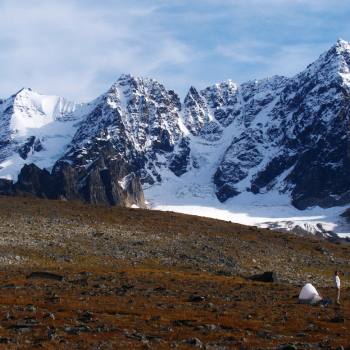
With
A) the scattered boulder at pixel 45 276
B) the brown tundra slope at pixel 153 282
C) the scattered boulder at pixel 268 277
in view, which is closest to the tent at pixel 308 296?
the brown tundra slope at pixel 153 282

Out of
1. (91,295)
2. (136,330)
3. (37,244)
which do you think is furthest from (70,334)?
(37,244)

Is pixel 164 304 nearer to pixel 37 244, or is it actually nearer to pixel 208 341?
pixel 208 341

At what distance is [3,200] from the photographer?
96.4 metres

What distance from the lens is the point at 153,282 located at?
55062 mm

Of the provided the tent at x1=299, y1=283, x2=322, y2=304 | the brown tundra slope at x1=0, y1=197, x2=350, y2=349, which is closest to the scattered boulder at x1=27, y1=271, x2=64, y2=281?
the brown tundra slope at x1=0, y1=197, x2=350, y2=349

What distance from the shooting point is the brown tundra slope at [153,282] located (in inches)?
1282

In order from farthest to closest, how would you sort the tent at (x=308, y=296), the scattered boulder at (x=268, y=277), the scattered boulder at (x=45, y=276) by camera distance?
the scattered boulder at (x=268, y=277), the scattered boulder at (x=45, y=276), the tent at (x=308, y=296)

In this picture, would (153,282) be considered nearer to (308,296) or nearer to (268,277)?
(308,296)

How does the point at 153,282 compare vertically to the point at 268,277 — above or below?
below

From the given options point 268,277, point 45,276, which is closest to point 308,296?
point 268,277

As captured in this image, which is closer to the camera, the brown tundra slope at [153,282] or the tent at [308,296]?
the brown tundra slope at [153,282]

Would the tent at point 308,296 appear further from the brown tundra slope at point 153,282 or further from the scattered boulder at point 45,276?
the scattered boulder at point 45,276

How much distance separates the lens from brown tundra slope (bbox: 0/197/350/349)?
3256 cm

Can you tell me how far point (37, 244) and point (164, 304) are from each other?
30122 millimetres
